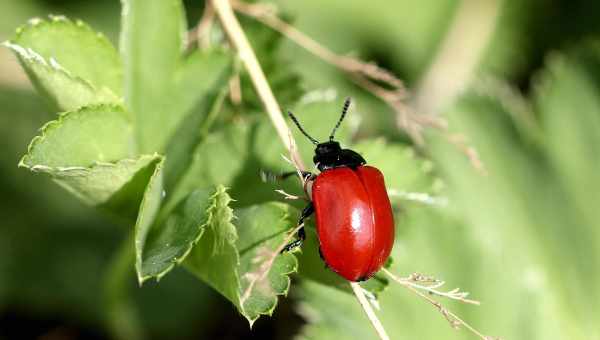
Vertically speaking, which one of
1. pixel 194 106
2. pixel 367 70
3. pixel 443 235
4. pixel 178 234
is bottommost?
pixel 443 235

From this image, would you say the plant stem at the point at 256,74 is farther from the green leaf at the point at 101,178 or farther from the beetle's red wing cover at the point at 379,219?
the green leaf at the point at 101,178

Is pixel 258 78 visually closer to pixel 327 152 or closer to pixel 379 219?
pixel 327 152

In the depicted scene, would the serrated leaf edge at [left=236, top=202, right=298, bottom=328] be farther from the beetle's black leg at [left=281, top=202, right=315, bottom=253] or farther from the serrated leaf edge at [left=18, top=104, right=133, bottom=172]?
the serrated leaf edge at [left=18, top=104, right=133, bottom=172]

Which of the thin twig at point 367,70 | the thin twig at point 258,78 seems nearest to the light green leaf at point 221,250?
the thin twig at point 258,78

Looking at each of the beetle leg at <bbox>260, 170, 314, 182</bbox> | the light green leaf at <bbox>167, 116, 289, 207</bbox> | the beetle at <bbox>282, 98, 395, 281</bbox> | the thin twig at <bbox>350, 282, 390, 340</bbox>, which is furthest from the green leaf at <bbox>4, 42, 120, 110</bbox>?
the thin twig at <bbox>350, 282, 390, 340</bbox>

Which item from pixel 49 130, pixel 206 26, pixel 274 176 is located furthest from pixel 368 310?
pixel 206 26

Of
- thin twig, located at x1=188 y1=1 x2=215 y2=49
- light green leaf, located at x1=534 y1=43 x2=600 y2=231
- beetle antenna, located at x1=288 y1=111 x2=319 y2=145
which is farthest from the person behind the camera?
→ light green leaf, located at x1=534 y1=43 x2=600 y2=231
